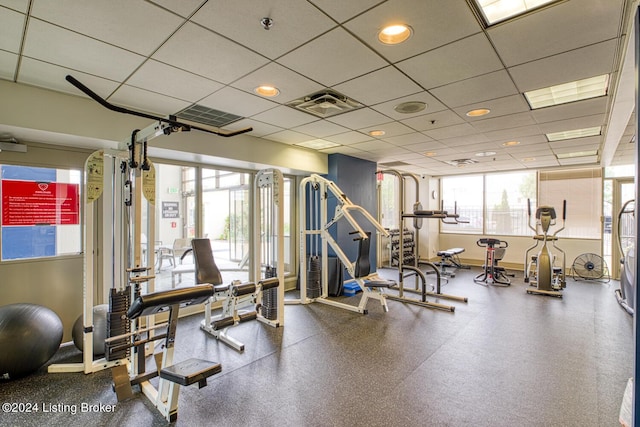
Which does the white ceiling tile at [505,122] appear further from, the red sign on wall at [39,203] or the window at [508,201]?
the red sign on wall at [39,203]

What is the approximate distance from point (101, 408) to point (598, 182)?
9.11 m

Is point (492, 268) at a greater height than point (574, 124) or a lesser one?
lesser

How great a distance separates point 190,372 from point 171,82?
7.39 feet

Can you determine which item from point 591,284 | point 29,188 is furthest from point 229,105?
point 591,284

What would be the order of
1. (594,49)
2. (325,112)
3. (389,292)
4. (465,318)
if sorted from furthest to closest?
(389,292)
(465,318)
(325,112)
(594,49)

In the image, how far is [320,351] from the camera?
315 centimetres

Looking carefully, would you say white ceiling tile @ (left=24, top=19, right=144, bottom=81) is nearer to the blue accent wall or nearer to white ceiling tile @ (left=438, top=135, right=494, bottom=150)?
the blue accent wall

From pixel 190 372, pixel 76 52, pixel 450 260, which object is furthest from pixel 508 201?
pixel 76 52

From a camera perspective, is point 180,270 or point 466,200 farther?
point 466,200

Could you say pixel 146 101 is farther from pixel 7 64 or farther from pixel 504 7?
pixel 504 7

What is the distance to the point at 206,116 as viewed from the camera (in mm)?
3520

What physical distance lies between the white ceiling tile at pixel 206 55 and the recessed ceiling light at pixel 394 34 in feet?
2.80

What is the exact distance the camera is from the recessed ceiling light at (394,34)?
74.6 inches

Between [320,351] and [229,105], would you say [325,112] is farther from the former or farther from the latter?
[320,351]
